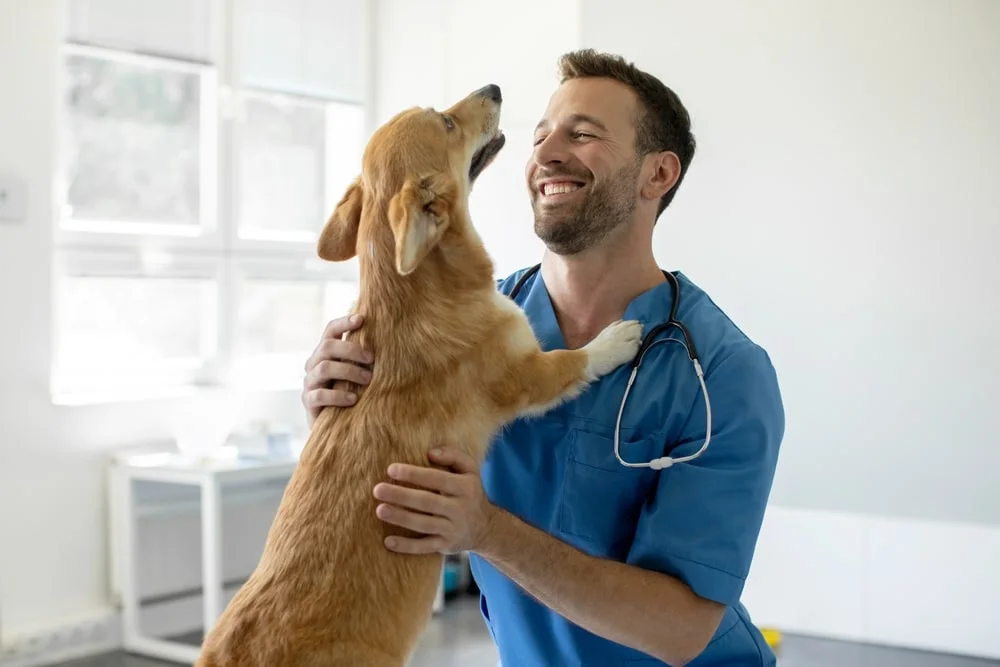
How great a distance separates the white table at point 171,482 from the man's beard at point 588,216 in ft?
7.01

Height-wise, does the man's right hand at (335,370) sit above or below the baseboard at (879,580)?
above

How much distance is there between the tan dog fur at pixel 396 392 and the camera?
1.39 meters

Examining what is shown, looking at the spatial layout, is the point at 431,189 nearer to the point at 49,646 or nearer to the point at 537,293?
the point at 537,293

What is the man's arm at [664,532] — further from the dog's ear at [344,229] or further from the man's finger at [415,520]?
the dog's ear at [344,229]

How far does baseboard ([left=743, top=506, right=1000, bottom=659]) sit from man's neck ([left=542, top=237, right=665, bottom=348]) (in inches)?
91.5

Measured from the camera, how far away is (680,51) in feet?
13.2

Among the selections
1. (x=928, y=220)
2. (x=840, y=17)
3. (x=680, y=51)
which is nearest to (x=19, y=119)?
(x=680, y=51)

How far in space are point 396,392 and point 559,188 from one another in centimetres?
45

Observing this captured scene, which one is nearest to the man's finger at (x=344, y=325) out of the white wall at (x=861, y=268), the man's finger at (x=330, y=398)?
the man's finger at (x=330, y=398)

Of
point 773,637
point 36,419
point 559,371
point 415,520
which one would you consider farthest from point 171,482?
point 415,520

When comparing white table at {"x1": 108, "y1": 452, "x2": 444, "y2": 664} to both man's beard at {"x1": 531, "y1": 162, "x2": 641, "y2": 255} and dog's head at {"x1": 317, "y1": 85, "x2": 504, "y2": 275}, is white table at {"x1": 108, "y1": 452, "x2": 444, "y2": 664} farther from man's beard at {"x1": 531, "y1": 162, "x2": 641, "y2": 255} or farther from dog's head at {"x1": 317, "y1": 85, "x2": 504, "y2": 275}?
man's beard at {"x1": 531, "y1": 162, "x2": 641, "y2": 255}

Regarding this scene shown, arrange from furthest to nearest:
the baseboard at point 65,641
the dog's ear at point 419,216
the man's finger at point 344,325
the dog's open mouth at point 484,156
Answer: the baseboard at point 65,641 → the dog's open mouth at point 484,156 → the man's finger at point 344,325 → the dog's ear at point 419,216

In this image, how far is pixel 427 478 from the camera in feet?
4.63

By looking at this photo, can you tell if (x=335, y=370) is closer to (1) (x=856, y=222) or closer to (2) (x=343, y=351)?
(2) (x=343, y=351)
